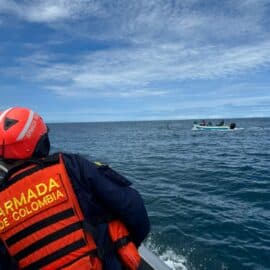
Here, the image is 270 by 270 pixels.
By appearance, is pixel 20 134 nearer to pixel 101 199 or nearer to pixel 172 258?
pixel 101 199

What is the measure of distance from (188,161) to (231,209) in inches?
462

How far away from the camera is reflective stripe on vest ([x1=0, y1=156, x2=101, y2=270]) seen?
7.19ft

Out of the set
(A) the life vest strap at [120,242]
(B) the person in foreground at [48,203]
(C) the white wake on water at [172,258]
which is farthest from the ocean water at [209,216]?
(B) the person in foreground at [48,203]

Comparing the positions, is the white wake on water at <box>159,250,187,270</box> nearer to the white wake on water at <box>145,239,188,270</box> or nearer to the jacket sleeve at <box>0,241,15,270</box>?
the white wake on water at <box>145,239,188,270</box>

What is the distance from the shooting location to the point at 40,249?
2225 millimetres

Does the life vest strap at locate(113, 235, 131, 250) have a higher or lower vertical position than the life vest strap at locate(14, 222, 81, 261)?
lower

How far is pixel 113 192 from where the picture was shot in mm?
2301

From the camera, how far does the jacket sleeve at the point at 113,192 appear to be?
7.42 feet

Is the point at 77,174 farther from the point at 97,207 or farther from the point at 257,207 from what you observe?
the point at 257,207

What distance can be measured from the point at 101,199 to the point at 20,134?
30.0 inches

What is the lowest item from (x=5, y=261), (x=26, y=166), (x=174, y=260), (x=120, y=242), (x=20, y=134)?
(x=174, y=260)

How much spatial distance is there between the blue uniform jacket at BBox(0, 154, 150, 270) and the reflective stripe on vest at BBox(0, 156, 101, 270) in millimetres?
69

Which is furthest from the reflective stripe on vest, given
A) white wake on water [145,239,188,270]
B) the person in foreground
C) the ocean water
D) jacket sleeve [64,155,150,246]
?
the ocean water

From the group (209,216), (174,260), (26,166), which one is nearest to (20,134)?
(26,166)
